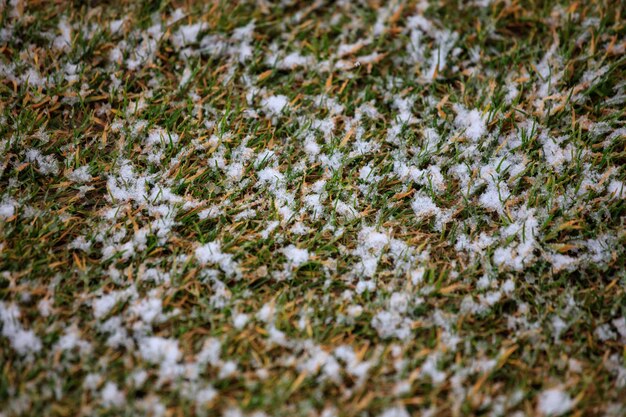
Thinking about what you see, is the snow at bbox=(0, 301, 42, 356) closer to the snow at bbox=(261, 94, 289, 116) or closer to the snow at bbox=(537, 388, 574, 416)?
the snow at bbox=(261, 94, 289, 116)

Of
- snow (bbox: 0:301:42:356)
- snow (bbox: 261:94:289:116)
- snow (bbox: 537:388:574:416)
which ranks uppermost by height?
snow (bbox: 261:94:289:116)

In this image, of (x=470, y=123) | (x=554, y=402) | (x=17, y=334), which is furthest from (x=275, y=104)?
(x=554, y=402)

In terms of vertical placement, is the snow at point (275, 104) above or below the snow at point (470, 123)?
above

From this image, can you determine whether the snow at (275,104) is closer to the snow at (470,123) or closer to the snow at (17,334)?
the snow at (470,123)

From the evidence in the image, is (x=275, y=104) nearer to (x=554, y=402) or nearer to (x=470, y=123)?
(x=470, y=123)

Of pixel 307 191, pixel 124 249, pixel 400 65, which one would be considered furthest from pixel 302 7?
pixel 124 249

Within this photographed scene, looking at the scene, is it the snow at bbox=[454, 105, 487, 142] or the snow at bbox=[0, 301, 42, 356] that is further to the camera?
the snow at bbox=[454, 105, 487, 142]

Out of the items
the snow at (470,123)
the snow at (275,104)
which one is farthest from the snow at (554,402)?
the snow at (275,104)

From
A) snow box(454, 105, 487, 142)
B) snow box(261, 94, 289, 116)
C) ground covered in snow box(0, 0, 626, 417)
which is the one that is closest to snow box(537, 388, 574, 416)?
ground covered in snow box(0, 0, 626, 417)
